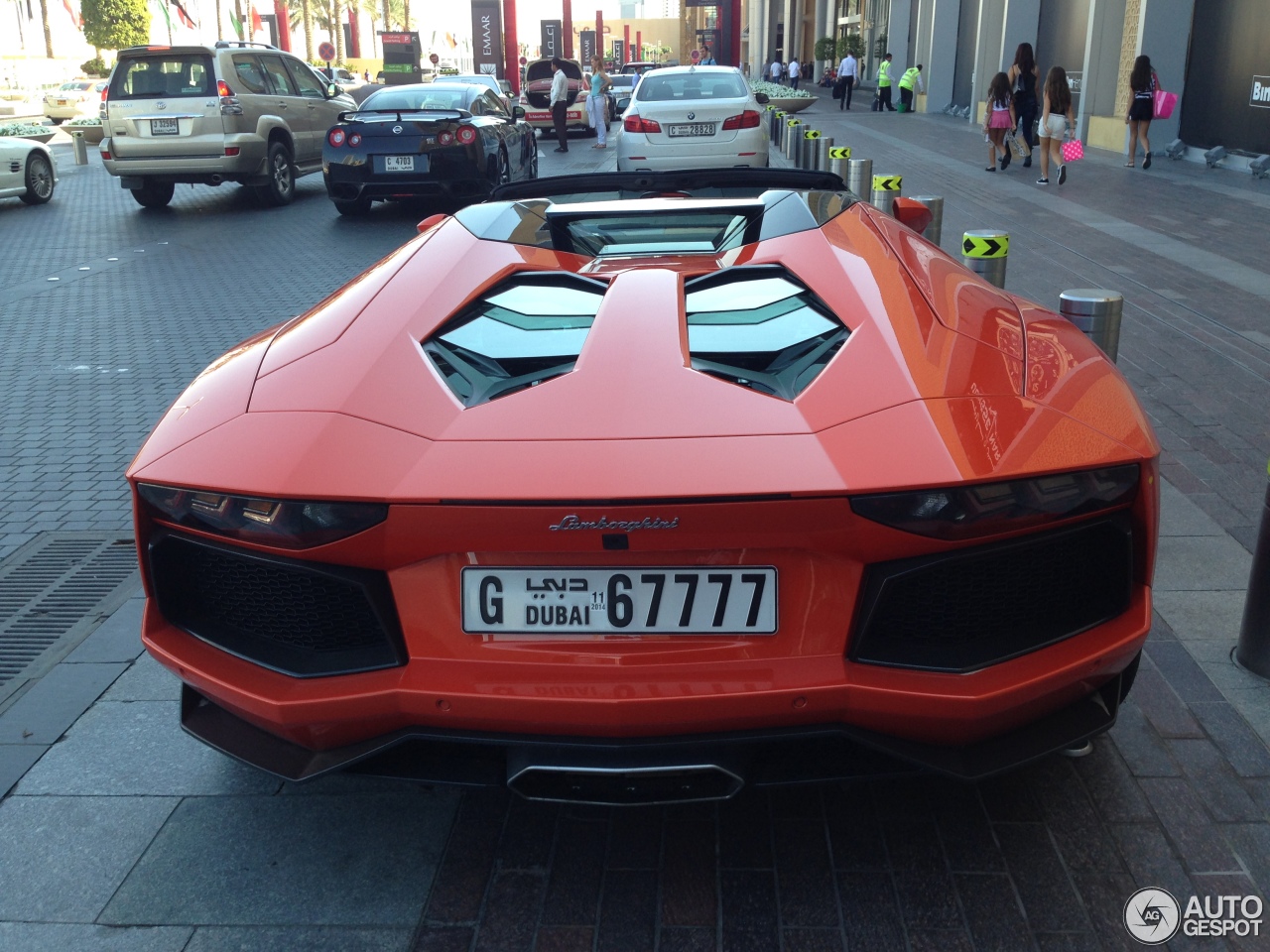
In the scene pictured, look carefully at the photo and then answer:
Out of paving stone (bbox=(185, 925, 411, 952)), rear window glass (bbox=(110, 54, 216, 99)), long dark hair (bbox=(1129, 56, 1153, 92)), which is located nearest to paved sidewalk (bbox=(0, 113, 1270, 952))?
paving stone (bbox=(185, 925, 411, 952))

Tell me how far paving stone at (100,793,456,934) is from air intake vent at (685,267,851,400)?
1.20m

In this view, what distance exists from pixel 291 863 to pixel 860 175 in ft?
30.5

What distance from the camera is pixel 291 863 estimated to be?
2.43 metres

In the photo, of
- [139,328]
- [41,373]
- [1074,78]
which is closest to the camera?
[41,373]

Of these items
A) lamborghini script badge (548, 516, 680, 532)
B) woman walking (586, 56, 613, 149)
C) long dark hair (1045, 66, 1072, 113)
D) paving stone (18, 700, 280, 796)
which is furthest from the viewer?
woman walking (586, 56, 613, 149)

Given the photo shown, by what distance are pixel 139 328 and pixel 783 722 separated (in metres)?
7.42

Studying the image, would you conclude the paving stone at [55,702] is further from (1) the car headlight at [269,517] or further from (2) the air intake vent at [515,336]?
(2) the air intake vent at [515,336]

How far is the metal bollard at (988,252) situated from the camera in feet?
17.3

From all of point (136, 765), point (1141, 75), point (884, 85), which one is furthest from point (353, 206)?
point (884, 85)

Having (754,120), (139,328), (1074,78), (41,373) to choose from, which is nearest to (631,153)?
(754,120)

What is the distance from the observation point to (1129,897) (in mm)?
2227

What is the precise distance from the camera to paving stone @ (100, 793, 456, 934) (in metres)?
2.28

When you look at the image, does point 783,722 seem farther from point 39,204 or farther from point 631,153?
point 39,204

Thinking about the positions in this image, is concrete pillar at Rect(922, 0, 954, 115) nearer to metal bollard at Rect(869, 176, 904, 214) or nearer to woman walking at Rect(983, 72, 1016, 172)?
woman walking at Rect(983, 72, 1016, 172)
